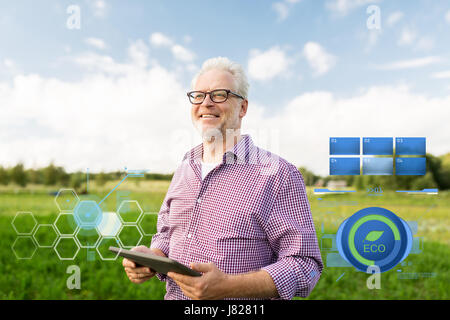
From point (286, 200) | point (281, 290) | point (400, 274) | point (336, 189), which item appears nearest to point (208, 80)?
point (286, 200)

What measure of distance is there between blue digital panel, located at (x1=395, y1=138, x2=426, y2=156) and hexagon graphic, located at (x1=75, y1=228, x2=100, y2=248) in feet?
7.45

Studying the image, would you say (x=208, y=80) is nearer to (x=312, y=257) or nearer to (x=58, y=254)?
(x=312, y=257)

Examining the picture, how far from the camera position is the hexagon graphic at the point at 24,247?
3392 millimetres

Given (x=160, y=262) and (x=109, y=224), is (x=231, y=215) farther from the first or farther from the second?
(x=109, y=224)

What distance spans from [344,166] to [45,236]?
2.97 m

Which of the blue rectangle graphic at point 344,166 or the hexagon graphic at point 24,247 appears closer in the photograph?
the blue rectangle graphic at point 344,166

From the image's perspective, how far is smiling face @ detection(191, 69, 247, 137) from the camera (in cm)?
149

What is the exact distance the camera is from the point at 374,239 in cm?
241

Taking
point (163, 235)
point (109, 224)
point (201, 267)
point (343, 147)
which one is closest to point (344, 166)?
point (343, 147)

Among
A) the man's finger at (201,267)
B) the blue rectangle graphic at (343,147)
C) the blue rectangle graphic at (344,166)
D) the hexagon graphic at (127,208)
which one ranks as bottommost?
the man's finger at (201,267)

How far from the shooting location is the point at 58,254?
335 centimetres

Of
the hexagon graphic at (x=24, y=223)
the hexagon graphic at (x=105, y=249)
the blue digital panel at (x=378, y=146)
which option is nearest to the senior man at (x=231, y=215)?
the blue digital panel at (x=378, y=146)

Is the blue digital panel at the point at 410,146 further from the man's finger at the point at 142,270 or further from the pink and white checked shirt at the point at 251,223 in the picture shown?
the man's finger at the point at 142,270

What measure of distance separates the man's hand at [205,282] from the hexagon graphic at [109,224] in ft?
5.62
